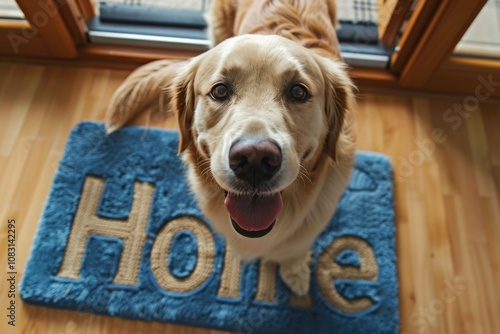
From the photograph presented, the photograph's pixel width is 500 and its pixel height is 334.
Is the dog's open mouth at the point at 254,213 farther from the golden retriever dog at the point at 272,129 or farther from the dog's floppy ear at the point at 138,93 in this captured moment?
the dog's floppy ear at the point at 138,93

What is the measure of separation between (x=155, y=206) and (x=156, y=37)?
1022mm

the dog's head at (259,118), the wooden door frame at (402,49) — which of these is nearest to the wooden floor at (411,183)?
the wooden door frame at (402,49)

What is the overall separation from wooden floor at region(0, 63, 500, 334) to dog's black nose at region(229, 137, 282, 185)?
988 mm

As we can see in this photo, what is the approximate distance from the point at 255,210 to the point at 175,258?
77 centimetres

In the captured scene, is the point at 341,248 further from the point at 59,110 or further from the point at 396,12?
the point at 59,110

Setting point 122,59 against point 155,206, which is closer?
point 155,206

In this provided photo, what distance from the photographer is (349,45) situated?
7.70ft

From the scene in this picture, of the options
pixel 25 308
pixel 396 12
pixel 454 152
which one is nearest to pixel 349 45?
pixel 396 12

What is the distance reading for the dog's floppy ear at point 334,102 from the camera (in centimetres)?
138

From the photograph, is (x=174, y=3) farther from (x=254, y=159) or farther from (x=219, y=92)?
(x=254, y=159)

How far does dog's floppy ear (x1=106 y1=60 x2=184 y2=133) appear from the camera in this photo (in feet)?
7.04

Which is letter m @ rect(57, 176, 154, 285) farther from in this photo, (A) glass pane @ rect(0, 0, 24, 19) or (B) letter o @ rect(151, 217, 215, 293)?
(A) glass pane @ rect(0, 0, 24, 19)

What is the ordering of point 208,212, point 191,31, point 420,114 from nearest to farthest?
point 208,212 < point 420,114 < point 191,31

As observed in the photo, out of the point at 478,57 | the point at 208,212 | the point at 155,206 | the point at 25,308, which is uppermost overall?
the point at 478,57
